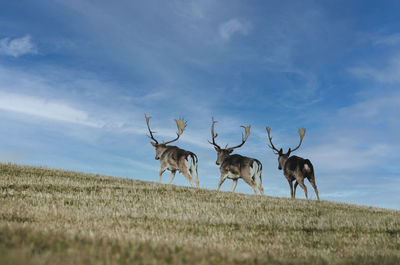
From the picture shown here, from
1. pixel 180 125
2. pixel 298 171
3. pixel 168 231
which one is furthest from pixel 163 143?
pixel 168 231

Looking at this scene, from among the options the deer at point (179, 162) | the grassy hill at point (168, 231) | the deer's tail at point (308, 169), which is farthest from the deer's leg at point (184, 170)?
the deer's tail at point (308, 169)

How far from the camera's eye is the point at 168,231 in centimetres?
720

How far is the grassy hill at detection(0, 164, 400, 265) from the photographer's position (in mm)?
3143

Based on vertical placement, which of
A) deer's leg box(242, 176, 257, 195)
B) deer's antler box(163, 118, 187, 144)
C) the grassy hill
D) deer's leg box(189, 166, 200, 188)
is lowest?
the grassy hill

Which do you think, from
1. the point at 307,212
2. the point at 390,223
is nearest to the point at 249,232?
the point at 307,212

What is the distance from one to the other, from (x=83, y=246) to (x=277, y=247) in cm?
414

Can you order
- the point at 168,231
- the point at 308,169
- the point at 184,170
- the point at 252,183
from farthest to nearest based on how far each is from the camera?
the point at 184,170
the point at 308,169
the point at 252,183
the point at 168,231

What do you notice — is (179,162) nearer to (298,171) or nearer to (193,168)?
(193,168)

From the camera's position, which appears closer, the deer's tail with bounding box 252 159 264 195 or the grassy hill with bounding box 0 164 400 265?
the grassy hill with bounding box 0 164 400 265

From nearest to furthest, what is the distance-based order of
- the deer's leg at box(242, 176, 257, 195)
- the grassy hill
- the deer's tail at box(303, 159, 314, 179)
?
the grassy hill
the deer's leg at box(242, 176, 257, 195)
the deer's tail at box(303, 159, 314, 179)

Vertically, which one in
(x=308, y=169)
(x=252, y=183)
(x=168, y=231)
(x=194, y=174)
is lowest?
(x=168, y=231)

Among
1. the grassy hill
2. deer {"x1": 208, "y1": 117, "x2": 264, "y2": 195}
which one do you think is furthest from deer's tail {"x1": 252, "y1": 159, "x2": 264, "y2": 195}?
the grassy hill

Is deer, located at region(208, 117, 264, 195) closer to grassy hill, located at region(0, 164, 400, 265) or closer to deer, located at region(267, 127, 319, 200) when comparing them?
deer, located at region(267, 127, 319, 200)

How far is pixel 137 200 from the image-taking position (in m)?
11.8
